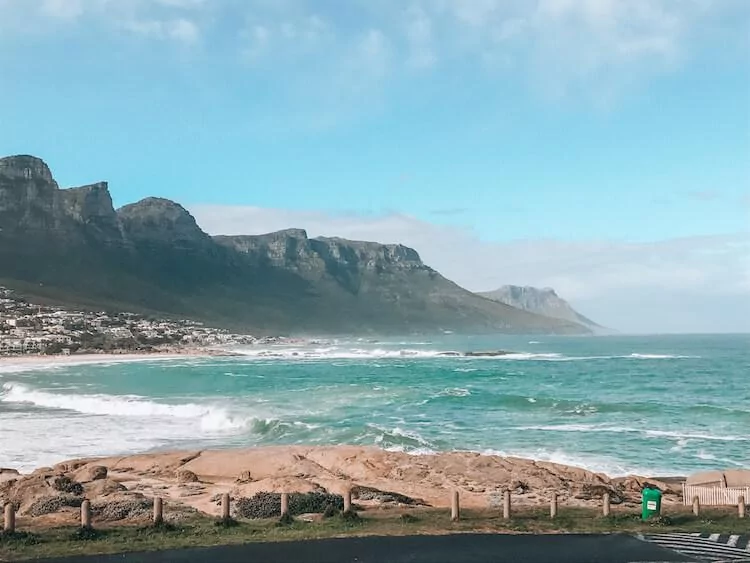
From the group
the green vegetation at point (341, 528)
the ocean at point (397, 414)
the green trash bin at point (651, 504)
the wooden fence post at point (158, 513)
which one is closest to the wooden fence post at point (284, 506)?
the green vegetation at point (341, 528)

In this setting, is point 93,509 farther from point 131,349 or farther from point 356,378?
point 131,349

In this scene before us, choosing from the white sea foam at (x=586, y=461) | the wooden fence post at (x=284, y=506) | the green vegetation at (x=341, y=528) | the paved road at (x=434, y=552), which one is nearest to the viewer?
the paved road at (x=434, y=552)

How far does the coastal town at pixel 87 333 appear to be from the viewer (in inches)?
4446

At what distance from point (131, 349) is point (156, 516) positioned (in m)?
112

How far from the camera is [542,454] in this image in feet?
104

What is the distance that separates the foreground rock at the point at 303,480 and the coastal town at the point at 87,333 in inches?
3584

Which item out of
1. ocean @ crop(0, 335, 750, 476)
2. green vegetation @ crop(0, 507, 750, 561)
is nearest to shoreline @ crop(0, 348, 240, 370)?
ocean @ crop(0, 335, 750, 476)

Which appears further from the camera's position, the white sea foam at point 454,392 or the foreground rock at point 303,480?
the white sea foam at point 454,392

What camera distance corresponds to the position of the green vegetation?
1480cm

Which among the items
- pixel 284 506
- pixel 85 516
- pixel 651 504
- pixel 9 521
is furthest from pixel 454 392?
pixel 9 521

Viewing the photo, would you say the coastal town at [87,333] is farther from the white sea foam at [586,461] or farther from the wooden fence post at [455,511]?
the wooden fence post at [455,511]

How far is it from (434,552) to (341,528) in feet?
9.24

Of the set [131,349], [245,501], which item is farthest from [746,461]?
[131,349]

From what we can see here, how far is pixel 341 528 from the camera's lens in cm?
1630
